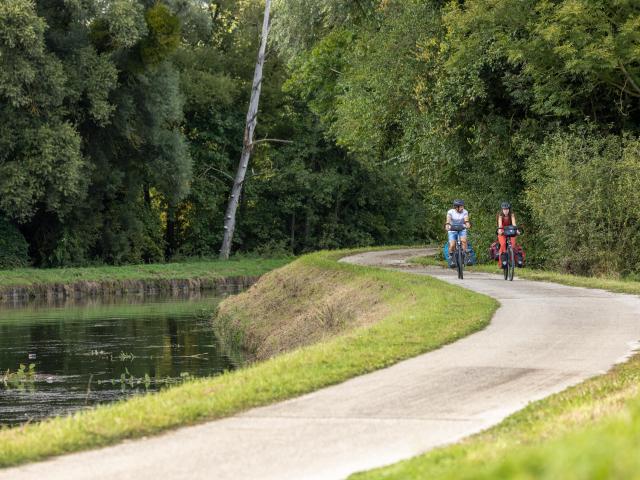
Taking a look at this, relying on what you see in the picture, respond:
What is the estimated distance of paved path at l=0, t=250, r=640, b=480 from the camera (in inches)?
320

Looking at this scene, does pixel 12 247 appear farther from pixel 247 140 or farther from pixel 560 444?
pixel 560 444

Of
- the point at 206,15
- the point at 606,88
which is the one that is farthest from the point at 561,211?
the point at 206,15

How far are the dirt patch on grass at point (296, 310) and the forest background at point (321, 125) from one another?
6.54 m

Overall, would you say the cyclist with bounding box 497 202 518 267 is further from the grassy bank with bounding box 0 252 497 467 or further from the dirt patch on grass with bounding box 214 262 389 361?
the grassy bank with bounding box 0 252 497 467

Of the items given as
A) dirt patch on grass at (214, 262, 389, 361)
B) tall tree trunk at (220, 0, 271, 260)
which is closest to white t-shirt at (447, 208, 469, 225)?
dirt patch on grass at (214, 262, 389, 361)

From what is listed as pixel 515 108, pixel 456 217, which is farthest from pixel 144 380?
pixel 515 108

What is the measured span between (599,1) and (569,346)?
1846 cm

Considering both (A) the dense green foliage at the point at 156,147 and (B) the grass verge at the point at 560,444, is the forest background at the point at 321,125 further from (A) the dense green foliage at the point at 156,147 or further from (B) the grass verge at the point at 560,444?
(B) the grass verge at the point at 560,444

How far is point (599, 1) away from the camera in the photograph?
3106 cm

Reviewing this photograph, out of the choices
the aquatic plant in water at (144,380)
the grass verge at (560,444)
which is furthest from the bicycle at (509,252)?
the grass verge at (560,444)

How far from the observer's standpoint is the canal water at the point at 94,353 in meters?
18.3

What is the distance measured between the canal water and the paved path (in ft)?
19.3

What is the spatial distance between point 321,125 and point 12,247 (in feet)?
72.5

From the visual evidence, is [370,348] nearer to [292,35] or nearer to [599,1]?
[599,1]
